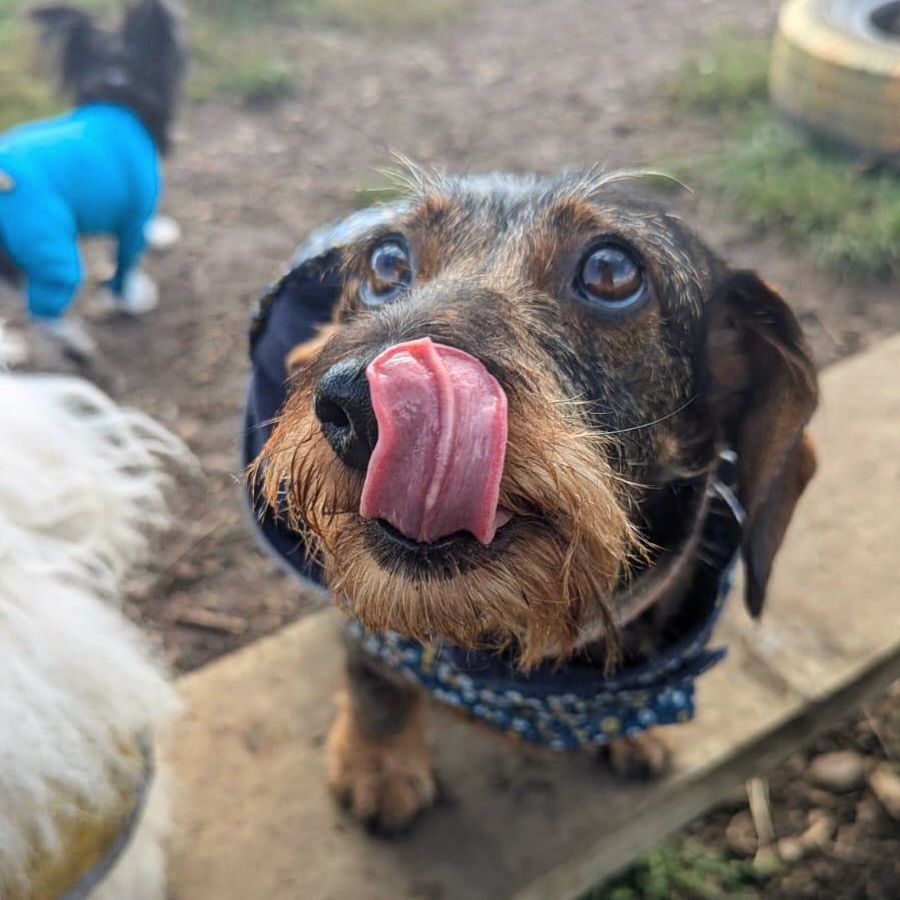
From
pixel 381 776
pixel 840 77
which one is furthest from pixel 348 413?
pixel 840 77

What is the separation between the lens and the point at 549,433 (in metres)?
1.29

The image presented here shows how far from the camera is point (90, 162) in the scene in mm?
3885

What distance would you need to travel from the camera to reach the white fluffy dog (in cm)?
145

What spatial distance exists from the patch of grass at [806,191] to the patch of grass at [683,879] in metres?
2.76

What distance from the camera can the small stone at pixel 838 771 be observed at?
2309 millimetres

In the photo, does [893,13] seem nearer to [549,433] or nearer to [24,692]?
[549,433]

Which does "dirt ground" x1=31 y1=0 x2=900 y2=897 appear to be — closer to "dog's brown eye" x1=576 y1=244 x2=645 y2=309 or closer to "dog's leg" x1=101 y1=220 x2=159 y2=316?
"dog's leg" x1=101 y1=220 x2=159 y2=316

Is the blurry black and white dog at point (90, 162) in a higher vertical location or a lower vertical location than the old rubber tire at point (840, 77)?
lower

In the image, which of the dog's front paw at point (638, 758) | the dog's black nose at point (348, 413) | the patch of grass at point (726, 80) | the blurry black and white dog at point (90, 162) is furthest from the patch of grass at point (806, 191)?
the dog's black nose at point (348, 413)

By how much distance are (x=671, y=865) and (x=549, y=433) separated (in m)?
1.32

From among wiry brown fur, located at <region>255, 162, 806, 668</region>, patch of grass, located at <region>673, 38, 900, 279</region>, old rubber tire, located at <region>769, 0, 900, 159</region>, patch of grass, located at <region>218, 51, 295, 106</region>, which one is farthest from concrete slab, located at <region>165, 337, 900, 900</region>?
patch of grass, located at <region>218, 51, 295, 106</region>

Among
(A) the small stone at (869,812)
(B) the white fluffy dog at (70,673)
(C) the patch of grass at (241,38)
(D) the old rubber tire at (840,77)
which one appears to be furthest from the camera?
(C) the patch of grass at (241,38)

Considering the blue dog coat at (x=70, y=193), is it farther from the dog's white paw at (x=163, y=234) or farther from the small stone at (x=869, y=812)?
the small stone at (x=869, y=812)

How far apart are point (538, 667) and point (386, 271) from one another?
758 mm
